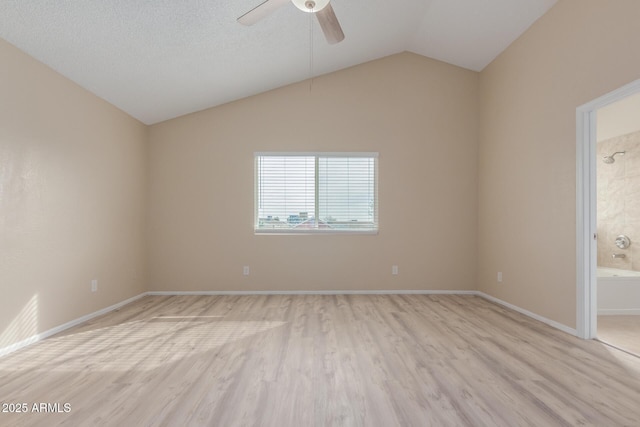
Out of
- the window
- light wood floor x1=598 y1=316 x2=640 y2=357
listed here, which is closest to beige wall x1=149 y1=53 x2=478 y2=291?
the window

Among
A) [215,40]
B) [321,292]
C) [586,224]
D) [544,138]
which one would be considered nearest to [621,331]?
[586,224]

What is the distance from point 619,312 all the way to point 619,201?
195 centimetres

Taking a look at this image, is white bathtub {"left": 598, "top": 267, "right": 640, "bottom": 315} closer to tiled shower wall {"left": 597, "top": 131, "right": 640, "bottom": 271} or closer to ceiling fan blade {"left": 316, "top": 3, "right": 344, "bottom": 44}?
tiled shower wall {"left": 597, "top": 131, "right": 640, "bottom": 271}

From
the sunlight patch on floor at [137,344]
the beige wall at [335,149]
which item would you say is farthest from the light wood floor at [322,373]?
the beige wall at [335,149]

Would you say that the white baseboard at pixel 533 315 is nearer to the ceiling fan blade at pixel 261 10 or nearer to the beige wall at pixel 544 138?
the beige wall at pixel 544 138

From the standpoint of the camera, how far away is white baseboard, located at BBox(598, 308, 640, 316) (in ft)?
11.5

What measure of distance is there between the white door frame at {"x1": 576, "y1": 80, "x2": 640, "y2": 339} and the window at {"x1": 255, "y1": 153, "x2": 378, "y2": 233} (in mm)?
2342

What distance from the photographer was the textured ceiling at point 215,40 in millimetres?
2512

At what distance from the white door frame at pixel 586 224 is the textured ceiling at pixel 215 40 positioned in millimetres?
1384

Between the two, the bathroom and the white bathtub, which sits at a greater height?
the bathroom

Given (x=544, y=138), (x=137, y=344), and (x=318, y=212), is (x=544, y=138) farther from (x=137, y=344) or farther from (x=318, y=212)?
(x=137, y=344)

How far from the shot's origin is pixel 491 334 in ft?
9.68

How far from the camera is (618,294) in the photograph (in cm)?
354

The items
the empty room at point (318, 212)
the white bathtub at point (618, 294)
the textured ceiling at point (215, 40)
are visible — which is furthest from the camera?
the white bathtub at point (618, 294)
